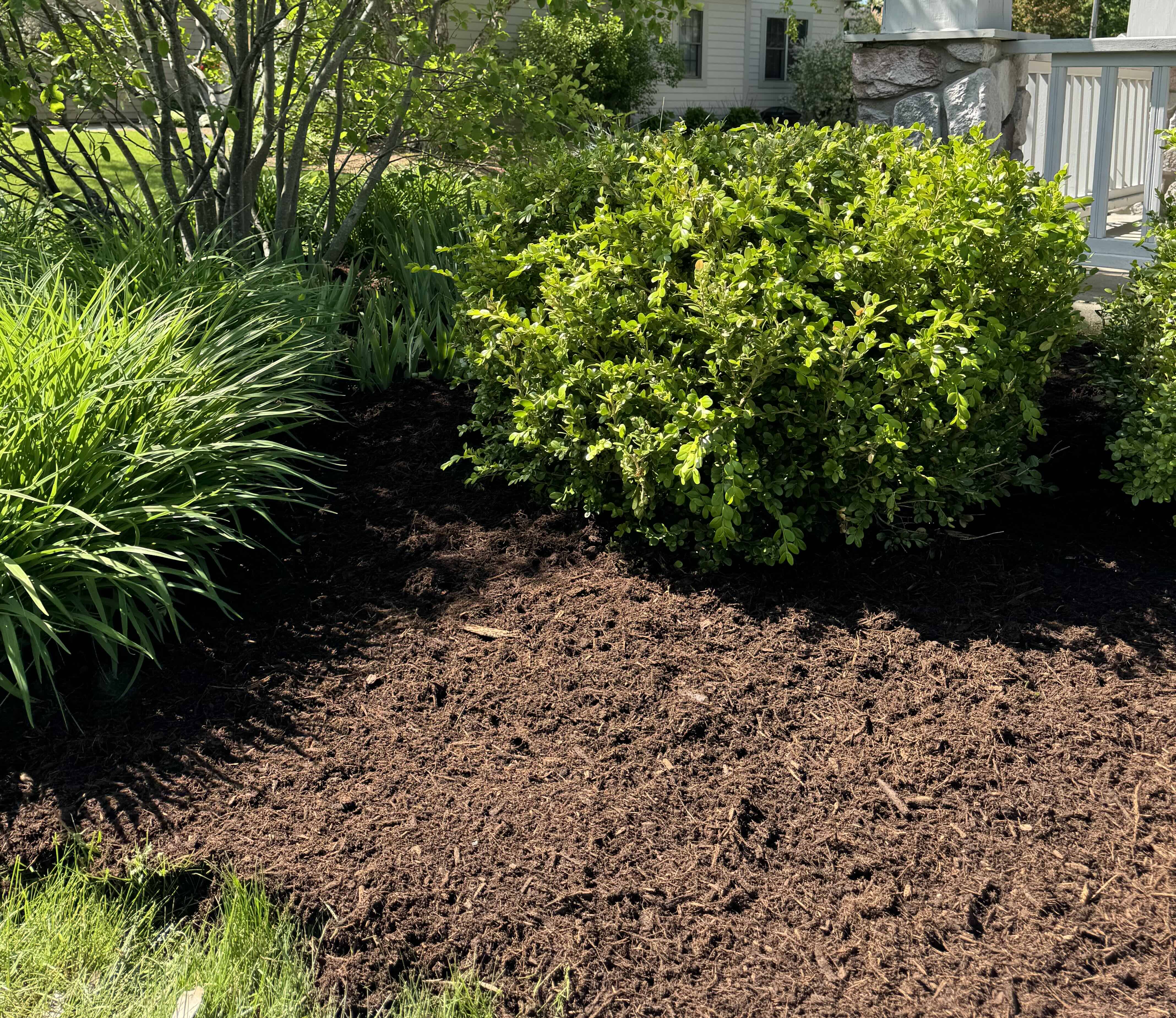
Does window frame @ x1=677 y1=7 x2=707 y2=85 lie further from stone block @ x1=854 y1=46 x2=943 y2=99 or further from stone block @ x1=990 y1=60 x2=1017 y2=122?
stone block @ x1=990 y1=60 x2=1017 y2=122

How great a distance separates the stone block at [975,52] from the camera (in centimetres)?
551

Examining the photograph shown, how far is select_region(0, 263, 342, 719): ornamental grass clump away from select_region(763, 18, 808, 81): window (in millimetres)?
21092

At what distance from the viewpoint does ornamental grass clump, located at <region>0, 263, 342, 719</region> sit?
8.91 feet

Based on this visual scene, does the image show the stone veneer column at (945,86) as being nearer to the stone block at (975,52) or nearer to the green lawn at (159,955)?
the stone block at (975,52)

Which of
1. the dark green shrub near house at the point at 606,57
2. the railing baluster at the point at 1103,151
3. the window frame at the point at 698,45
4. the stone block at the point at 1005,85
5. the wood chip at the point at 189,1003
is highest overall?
the window frame at the point at 698,45

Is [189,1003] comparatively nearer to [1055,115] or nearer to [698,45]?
[1055,115]

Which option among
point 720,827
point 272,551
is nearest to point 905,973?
point 720,827

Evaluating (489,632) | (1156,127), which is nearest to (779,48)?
(1156,127)

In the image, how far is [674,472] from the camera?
2.90 m

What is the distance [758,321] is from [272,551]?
171 centimetres

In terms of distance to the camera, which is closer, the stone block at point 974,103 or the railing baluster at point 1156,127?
the railing baluster at point 1156,127

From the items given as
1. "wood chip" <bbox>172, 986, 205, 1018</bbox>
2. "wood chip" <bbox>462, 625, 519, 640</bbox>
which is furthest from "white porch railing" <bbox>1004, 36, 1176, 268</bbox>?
"wood chip" <bbox>172, 986, 205, 1018</bbox>

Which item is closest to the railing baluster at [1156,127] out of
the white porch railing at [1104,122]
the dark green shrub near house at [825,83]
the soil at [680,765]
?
the white porch railing at [1104,122]

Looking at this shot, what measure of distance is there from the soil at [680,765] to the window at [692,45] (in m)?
19.5
